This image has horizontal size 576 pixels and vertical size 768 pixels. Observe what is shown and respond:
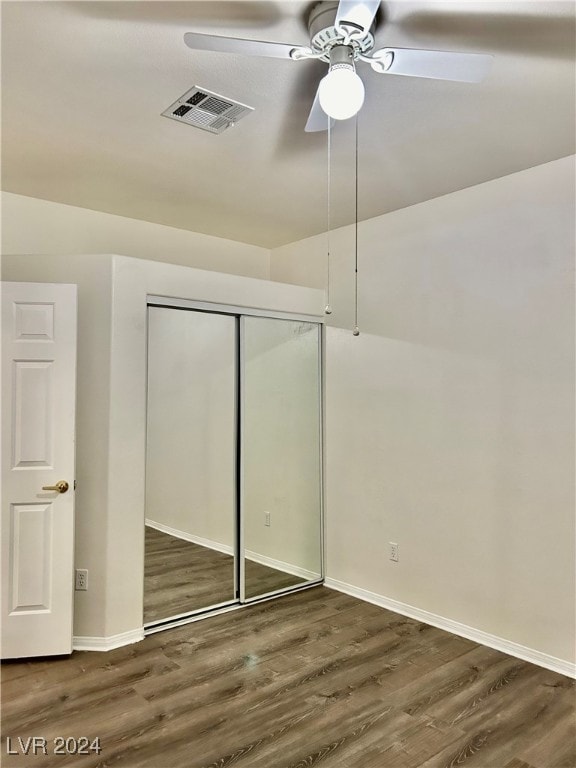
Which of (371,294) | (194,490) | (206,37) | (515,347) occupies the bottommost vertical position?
(194,490)

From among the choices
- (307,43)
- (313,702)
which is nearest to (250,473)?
(313,702)

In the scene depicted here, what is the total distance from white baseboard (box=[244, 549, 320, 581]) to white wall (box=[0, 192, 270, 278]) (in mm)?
2276

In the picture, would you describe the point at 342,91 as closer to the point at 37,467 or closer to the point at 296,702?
the point at 37,467

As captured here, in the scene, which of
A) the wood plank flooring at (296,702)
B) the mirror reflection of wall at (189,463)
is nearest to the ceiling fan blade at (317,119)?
the mirror reflection of wall at (189,463)

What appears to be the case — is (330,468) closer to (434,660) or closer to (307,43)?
(434,660)

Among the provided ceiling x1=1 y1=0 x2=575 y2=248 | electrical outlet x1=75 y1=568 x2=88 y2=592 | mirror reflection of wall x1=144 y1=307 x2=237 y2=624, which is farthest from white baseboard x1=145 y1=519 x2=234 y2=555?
ceiling x1=1 y1=0 x2=575 y2=248

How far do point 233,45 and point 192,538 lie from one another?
287cm

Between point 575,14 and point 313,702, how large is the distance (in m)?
2.96

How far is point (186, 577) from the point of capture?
363 cm

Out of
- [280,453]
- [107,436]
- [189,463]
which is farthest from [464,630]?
[107,436]

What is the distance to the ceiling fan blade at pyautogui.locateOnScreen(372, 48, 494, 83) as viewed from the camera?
1756 millimetres

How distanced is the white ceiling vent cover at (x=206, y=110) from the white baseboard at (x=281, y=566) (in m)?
2.68

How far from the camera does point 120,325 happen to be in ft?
10.6

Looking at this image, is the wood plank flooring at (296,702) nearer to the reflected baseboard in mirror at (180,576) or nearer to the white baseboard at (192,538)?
the reflected baseboard in mirror at (180,576)
